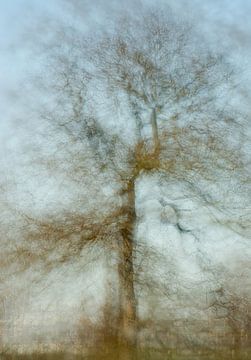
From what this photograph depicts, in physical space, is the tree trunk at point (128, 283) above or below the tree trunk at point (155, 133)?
below

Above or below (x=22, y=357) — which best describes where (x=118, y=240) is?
above

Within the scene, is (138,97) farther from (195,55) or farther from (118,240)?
(118,240)

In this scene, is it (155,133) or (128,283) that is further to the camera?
(155,133)

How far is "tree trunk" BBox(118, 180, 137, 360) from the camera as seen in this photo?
55.2 ft

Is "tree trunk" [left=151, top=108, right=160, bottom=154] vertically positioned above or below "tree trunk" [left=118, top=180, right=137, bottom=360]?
above

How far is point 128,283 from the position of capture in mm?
17078

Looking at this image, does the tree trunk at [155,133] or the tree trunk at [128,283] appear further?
the tree trunk at [155,133]

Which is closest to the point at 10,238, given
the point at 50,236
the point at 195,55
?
the point at 50,236

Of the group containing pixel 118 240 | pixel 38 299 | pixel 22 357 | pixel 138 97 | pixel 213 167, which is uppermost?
pixel 138 97

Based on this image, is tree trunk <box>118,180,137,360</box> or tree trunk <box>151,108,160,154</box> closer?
tree trunk <box>118,180,137,360</box>

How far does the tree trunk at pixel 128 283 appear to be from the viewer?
16.8 meters

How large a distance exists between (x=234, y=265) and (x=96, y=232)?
3.07 metres

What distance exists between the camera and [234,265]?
663 inches

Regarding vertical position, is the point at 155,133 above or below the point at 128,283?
above
